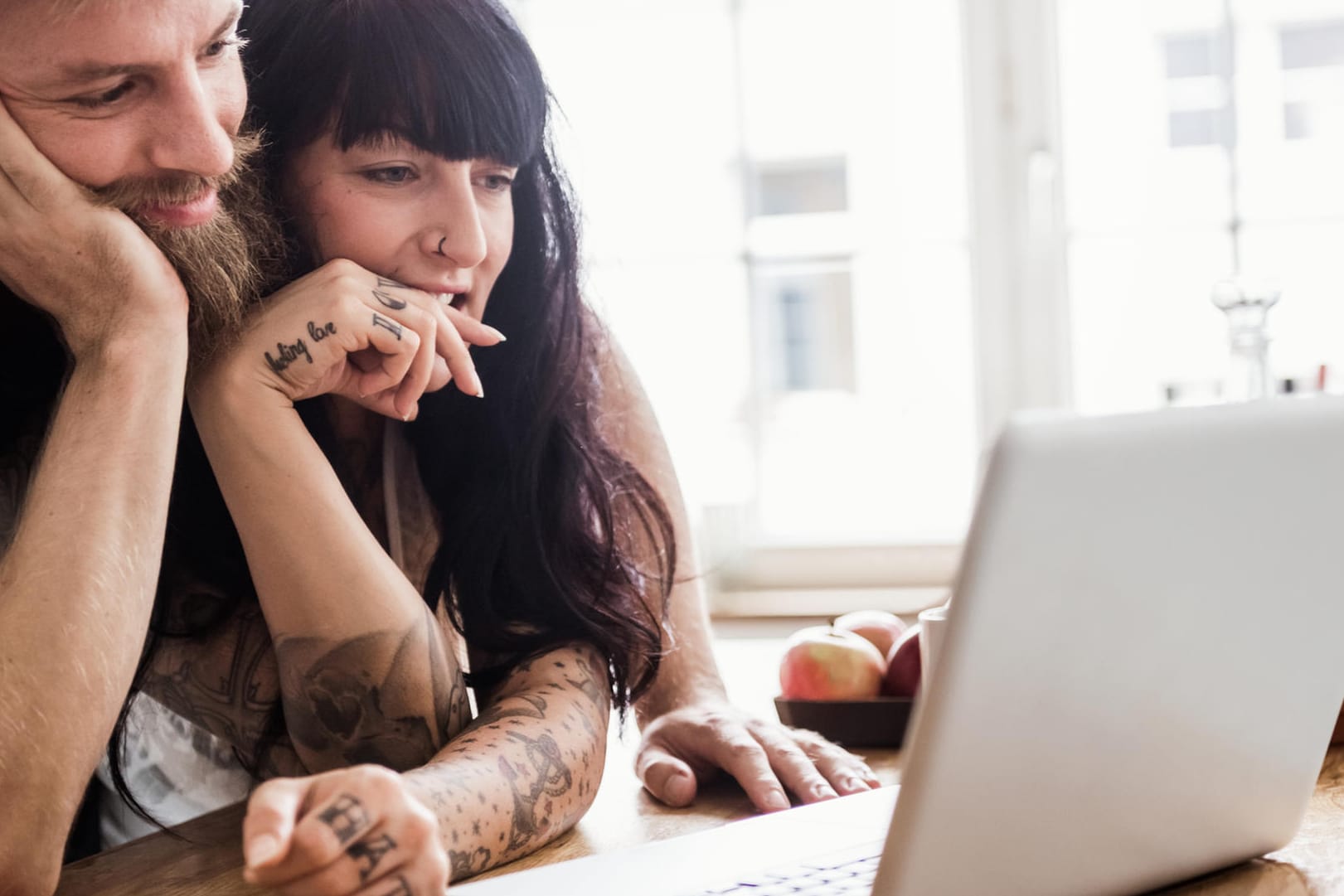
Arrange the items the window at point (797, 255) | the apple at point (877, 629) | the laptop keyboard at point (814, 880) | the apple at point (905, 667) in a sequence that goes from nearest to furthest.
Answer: the laptop keyboard at point (814, 880), the apple at point (905, 667), the apple at point (877, 629), the window at point (797, 255)

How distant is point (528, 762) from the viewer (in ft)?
3.35

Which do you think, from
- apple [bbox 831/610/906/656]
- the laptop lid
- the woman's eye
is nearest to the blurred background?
apple [bbox 831/610/906/656]

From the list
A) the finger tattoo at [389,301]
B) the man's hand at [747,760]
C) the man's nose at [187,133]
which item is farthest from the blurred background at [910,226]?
the man's nose at [187,133]

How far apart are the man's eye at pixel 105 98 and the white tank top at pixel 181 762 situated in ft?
1.28

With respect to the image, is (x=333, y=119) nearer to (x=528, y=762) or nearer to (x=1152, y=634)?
(x=528, y=762)

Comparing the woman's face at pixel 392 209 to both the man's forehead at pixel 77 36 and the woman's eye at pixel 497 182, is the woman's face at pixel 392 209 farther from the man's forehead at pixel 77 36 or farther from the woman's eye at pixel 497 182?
the man's forehead at pixel 77 36

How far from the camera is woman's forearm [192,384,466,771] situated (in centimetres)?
104

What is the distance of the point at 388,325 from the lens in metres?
1.07

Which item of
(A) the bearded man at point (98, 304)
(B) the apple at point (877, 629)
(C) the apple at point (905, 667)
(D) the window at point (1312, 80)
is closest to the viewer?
(A) the bearded man at point (98, 304)

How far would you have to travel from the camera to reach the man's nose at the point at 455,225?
3.79 ft

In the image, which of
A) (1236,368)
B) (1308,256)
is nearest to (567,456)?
(1236,368)

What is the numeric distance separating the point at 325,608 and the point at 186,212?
309mm

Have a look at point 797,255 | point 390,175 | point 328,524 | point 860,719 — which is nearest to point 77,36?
point 390,175

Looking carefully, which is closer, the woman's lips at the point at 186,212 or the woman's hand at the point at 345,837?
the woman's hand at the point at 345,837
